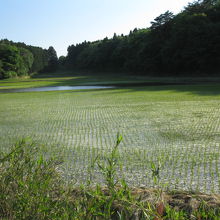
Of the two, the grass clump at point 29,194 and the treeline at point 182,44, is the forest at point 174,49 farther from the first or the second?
the grass clump at point 29,194

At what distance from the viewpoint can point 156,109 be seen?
38.1ft

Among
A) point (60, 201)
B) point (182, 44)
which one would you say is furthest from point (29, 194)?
point (182, 44)

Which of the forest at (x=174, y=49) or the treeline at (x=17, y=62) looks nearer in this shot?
the forest at (x=174, y=49)

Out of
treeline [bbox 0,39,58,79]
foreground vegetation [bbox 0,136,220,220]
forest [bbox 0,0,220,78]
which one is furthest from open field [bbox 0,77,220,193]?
treeline [bbox 0,39,58,79]

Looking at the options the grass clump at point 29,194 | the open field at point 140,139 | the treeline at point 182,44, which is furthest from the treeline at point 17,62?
the grass clump at point 29,194

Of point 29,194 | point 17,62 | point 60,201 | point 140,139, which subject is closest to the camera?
point 29,194

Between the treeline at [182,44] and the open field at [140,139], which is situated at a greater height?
the treeline at [182,44]

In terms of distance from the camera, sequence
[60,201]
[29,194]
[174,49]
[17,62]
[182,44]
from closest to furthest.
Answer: [29,194], [60,201], [182,44], [174,49], [17,62]

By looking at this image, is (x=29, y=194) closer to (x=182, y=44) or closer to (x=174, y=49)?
(x=182, y=44)

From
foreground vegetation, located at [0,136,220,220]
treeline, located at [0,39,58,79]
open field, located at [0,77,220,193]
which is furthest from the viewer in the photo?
treeline, located at [0,39,58,79]

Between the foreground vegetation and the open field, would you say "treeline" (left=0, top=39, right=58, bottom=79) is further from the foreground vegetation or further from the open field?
the foreground vegetation

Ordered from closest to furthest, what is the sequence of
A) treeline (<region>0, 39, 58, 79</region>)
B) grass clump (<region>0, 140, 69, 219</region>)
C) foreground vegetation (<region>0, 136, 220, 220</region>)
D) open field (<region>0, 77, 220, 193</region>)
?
foreground vegetation (<region>0, 136, 220, 220</region>)
grass clump (<region>0, 140, 69, 219</region>)
open field (<region>0, 77, 220, 193</region>)
treeline (<region>0, 39, 58, 79</region>)

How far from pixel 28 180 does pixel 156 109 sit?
9.74 meters

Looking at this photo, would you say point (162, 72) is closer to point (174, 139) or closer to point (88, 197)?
point (174, 139)
